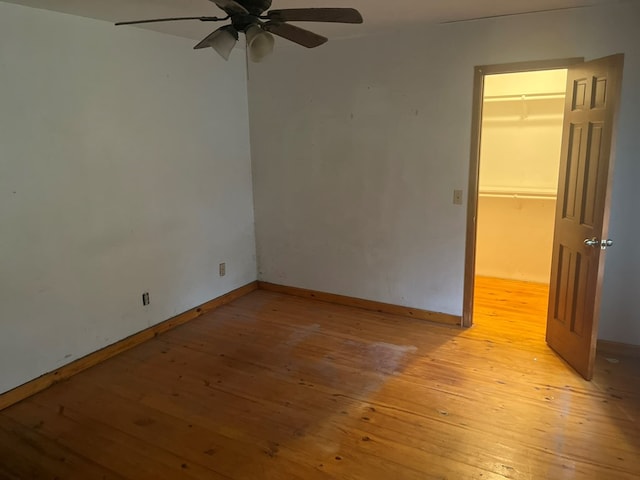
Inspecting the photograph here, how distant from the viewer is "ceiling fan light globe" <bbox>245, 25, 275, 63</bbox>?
1956 millimetres

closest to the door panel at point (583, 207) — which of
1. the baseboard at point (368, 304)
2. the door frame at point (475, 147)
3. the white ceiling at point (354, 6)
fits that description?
the door frame at point (475, 147)

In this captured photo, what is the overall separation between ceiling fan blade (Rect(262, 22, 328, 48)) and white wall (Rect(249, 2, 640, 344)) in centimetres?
162

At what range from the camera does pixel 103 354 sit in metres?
Answer: 3.30

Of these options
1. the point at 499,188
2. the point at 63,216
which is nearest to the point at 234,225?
the point at 63,216

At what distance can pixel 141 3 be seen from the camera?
2668mm

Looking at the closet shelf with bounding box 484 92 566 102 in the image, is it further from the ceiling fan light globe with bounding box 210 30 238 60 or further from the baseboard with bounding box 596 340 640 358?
the ceiling fan light globe with bounding box 210 30 238 60

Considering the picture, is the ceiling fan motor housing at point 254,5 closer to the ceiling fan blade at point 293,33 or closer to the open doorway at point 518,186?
the ceiling fan blade at point 293,33

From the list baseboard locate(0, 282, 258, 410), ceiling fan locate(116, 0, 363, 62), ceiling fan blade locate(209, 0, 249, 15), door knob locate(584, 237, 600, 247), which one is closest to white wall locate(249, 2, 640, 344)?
door knob locate(584, 237, 600, 247)

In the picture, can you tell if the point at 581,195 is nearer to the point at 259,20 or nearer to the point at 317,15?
the point at 317,15

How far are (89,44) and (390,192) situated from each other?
2501 mm

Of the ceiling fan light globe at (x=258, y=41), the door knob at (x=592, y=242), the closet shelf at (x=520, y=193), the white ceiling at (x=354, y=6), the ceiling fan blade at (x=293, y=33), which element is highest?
the white ceiling at (x=354, y=6)

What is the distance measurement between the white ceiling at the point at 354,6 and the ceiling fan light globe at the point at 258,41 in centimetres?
75

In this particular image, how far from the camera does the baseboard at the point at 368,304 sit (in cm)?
391

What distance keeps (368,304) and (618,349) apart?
6.51 feet
